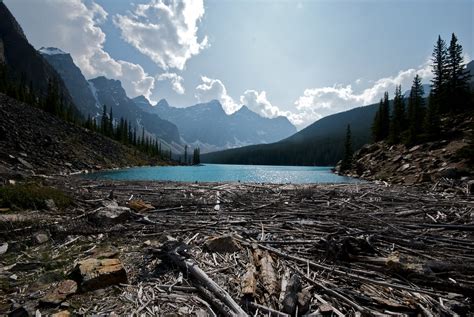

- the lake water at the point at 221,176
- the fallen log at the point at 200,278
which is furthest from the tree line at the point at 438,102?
the fallen log at the point at 200,278

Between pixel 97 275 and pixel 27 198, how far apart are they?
8.02 m

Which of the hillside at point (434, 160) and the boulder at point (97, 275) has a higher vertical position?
the hillside at point (434, 160)

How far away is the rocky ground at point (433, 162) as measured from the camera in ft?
77.6

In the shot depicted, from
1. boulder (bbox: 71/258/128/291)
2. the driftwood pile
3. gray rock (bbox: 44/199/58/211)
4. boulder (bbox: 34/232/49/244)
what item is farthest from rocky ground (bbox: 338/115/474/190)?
gray rock (bbox: 44/199/58/211)

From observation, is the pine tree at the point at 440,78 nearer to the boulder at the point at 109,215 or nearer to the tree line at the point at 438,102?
the tree line at the point at 438,102

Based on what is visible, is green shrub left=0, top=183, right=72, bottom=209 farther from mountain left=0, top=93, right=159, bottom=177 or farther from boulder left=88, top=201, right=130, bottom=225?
mountain left=0, top=93, right=159, bottom=177

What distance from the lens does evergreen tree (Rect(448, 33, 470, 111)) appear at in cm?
5090

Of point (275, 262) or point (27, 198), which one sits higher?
point (27, 198)

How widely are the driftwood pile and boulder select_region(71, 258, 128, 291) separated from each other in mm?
146

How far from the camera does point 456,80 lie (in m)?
54.7

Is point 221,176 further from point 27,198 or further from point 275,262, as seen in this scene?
point 275,262

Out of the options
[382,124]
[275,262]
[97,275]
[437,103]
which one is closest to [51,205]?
[97,275]

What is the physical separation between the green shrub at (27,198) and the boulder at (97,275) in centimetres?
697

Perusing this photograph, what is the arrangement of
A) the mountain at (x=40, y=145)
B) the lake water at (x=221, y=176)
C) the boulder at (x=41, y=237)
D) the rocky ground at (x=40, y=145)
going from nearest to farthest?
the boulder at (x=41, y=237) < the rocky ground at (x=40, y=145) < the mountain at (x=40, y=145) < the lake water at (x=221, y=176)
